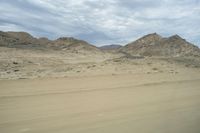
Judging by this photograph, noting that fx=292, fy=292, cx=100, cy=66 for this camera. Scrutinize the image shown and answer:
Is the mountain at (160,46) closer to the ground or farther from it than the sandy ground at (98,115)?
farther from it

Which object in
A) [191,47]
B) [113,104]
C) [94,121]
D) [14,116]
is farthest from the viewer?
[191,47]

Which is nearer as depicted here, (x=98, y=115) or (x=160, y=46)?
(x=98, y=115)

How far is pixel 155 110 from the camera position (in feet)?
22.7

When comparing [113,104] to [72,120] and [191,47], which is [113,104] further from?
[191,47]

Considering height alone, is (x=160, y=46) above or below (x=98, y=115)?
above

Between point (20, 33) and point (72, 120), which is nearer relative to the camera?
point (72, 120)

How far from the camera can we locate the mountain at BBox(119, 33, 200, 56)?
2210 inches

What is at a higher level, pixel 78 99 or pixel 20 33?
pixel 20 33

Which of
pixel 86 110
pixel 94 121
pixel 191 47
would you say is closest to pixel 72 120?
pixel 94 121

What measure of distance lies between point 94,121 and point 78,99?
2.65 m

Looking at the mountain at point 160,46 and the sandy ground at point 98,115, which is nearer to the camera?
the sandy ground at point 98,115

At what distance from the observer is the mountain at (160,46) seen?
56125 millimetres

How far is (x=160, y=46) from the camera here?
61062mm

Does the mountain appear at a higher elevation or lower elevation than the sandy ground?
higher
